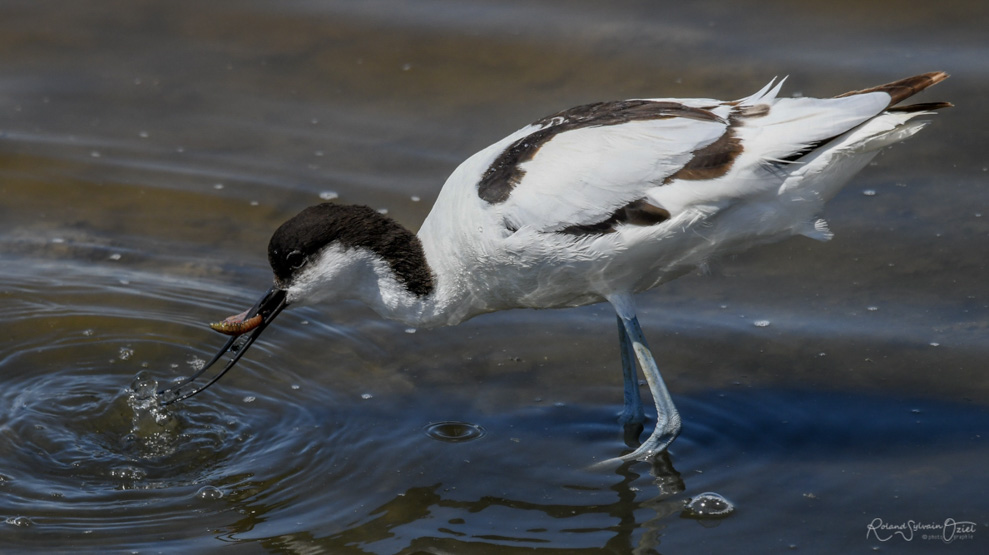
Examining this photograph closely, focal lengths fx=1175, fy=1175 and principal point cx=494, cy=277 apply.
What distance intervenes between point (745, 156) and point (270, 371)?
9.15 ft

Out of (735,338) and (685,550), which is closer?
(685,550)

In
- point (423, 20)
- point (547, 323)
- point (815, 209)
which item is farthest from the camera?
point (423, 20)

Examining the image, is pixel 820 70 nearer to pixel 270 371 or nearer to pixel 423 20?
pixel 423 20

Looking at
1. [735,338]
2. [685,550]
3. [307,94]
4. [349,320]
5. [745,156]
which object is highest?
[307,94]

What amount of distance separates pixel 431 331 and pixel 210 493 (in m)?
1.87

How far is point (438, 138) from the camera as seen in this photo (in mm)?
A: 8414

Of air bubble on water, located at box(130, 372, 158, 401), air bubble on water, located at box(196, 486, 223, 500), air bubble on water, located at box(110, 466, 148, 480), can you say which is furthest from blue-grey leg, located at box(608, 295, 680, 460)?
air bubble on water, located at box(130, 372, 158, 401)

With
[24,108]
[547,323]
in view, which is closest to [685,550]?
[547,323]

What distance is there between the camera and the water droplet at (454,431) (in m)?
5.73

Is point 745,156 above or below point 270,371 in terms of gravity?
above

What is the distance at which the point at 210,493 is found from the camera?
206 inches

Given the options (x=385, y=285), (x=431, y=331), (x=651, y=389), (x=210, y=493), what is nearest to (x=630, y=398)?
(x=651, y=389)

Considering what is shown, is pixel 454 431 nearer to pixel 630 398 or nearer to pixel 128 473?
pixel 630 398

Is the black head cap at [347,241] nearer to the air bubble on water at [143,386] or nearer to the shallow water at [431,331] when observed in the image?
the shallow water at [431,331]
